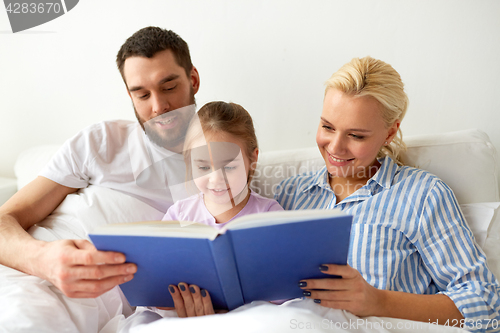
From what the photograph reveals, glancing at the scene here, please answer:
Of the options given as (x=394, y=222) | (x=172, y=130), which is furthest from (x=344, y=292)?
(x=172, y=130)

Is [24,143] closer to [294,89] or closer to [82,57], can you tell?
[82,57]

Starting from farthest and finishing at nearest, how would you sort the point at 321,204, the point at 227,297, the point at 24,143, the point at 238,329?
the point at 24,143 → the point at 321,204 → the point at 227,297 → the point at 238,329

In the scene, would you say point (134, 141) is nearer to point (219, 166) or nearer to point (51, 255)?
point (219, 166)

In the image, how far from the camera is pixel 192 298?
3.14 ft

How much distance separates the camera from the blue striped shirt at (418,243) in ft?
3.36

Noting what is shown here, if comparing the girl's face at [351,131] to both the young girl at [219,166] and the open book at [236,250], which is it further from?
the open book at [236,250]

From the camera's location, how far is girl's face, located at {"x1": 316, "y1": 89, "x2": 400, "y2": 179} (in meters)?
1.15

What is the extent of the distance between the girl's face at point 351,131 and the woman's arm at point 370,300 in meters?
0.41

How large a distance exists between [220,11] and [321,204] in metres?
1.03

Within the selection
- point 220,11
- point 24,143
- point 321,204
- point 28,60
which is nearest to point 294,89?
point 220,11

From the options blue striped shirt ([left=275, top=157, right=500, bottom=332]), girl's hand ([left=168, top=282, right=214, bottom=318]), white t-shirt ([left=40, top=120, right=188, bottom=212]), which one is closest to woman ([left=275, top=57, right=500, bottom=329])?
blue striped shirt ([left=275, top=157, right=500, bottom=332])

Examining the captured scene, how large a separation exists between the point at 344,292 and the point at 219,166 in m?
0.52

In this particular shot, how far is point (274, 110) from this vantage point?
5.90 ft

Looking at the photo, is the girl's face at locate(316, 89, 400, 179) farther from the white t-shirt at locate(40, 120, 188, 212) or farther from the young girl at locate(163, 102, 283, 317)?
the white t-shirt at locate(40, 120, 188, 212)
